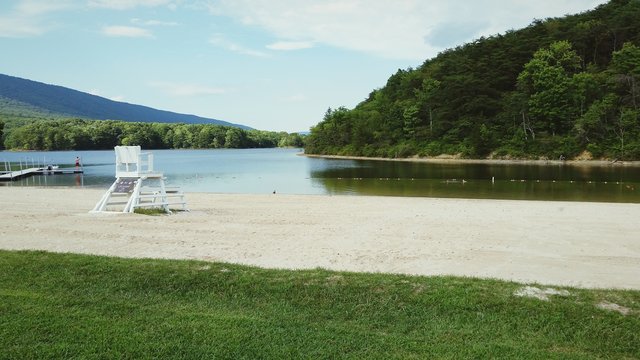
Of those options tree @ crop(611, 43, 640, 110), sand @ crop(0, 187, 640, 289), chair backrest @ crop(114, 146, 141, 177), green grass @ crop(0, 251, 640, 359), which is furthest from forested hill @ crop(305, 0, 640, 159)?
green grass @ crop(0, 251, 640, 359)

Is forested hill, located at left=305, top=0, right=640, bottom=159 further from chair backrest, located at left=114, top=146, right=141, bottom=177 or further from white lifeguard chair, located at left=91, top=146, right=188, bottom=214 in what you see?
chair backrest, located at left=114, top=146, right=141, bottom=177

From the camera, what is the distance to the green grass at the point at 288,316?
479 cm

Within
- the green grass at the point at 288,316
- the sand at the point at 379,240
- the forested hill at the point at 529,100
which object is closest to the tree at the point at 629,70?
the forested hill at the point at 529,100

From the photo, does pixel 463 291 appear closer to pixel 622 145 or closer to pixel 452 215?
pixel 452 215

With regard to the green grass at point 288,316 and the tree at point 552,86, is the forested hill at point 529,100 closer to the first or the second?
the tree at point 552,86

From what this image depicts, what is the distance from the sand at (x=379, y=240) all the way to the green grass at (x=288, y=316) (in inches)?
62.9

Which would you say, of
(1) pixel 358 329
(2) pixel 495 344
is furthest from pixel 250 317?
(2) pixel 495 344

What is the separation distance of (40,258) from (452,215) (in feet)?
42.0

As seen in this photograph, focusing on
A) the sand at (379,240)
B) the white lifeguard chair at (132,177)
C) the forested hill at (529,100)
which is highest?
the forested hill at (529,100)

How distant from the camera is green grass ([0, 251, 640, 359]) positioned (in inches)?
189

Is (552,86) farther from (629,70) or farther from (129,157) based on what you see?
(129,157)

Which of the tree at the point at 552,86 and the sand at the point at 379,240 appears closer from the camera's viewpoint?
the sand at the point at 379,240

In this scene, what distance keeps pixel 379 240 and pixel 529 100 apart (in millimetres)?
76968

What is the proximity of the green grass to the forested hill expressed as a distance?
6921 cm
